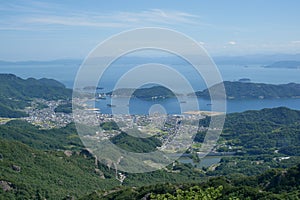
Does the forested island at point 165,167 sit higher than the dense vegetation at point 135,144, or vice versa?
the dense vegetation at point 135,144

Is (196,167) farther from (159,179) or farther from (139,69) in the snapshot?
(139,69)

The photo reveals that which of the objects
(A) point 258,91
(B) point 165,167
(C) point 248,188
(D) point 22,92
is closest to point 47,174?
(B) point 165,167

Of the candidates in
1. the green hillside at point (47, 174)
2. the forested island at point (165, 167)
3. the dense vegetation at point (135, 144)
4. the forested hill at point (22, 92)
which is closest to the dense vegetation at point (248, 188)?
the forested island at point (165, 167)

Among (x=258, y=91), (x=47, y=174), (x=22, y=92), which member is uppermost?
(x=22, y=92)

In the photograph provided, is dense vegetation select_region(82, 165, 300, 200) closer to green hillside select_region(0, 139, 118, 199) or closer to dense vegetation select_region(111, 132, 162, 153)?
dense vegetation select_region(111, 132, 162, 153)

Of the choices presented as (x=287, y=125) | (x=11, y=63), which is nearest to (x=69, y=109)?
(x=287, y=125)

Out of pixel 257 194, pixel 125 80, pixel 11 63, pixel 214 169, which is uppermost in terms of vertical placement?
pixel 11 63

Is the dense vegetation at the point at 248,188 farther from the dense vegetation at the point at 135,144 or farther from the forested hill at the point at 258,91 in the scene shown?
the forested hill at the point at 258,91

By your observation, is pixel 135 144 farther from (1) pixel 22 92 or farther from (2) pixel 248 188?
(1) pixel 22 92

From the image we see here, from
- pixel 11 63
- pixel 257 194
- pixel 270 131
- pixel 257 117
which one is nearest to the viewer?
pixel 257 194

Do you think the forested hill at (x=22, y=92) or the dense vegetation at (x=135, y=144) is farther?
the forested hill at (x=22, y=92)

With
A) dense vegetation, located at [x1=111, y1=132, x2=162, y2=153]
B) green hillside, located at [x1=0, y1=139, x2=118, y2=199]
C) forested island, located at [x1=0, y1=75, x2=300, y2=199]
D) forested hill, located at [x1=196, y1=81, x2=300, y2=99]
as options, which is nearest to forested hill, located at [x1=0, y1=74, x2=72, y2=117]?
forested island, located at [x1=0, y1=75, x2=300, y2=199]
